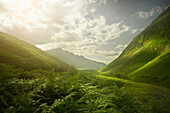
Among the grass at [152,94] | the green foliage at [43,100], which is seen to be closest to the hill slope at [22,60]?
the green foliage at [43,100]

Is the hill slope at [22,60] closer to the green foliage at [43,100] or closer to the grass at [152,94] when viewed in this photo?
the green foliage at [43,100]

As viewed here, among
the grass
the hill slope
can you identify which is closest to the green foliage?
the grass

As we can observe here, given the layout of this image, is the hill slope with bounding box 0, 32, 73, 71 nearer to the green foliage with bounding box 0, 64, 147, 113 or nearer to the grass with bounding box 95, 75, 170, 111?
the green foliage with bounding box 0, 64, 147, 113

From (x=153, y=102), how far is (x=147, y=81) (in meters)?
109

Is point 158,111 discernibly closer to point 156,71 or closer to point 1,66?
point 1,66

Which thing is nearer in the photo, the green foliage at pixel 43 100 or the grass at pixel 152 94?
the green foliage at pixel 43 100

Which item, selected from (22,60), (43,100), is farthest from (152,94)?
(22,60)

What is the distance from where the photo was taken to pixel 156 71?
94.9m

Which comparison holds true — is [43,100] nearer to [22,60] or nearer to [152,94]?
[152,94]

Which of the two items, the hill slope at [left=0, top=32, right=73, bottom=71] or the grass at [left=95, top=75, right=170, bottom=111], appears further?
the hill slope at [left=0, top=32, right=73, bottom=71]

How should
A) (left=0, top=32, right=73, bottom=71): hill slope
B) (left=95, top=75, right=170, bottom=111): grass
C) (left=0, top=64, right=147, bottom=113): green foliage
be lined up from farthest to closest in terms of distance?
(left=0, top=32, right=73, bottom=71): hill slope < (left=95, top=75, right=170, bottom=111): grass < (left=0, top=64, right=147, bottom=113): green foliage

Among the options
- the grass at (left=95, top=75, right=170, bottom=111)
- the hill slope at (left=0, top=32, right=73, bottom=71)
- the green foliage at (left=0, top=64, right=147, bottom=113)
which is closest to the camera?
the green foliage at (left=0, top=64, right=147, bottom=113)

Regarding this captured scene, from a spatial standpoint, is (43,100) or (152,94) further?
(152,94)

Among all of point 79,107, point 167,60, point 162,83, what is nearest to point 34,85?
point 79,107
